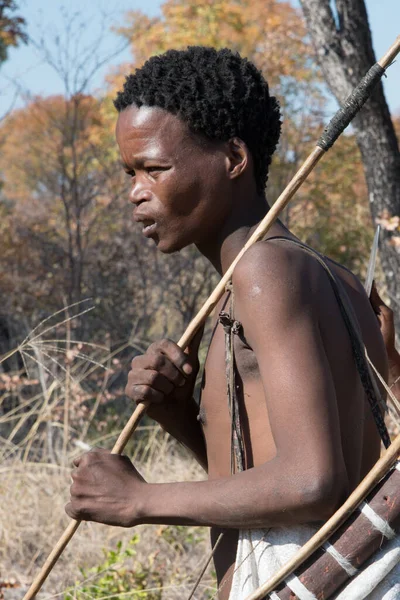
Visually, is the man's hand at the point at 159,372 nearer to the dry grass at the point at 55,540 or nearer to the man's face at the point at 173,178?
the man's face at the point at 173,178

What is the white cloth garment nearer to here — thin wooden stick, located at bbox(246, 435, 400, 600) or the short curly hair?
thin wooden stick, located at bbox(246, 435, 400, 600)

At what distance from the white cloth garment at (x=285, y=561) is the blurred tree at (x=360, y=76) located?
12.7 feet

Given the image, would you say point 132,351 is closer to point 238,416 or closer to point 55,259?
point 55,259

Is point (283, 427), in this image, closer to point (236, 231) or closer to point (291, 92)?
point (236, 231)

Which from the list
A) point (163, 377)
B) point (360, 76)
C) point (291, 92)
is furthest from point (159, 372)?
point (291, 92)

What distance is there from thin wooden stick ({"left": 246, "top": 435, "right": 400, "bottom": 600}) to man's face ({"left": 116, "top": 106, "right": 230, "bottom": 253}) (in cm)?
65

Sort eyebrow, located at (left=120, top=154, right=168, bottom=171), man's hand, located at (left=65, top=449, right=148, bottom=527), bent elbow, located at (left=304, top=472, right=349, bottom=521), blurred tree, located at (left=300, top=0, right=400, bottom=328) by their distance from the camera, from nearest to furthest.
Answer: bent elbow, located at (left=304, top=472, right=349, bottom=521) < man's hand, located at (left=65, top=449, right=148, bottom=527) < eyebrow, located at (left=120, top=154, right=168, bottom=171) < blurred tree, located at (left=300, top=0, right=400, bottom=328)

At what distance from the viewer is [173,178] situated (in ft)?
5.95

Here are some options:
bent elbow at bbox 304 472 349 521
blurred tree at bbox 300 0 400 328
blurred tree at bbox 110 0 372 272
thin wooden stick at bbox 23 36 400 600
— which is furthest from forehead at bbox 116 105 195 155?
blurred tree at bbox 110 0 372 272

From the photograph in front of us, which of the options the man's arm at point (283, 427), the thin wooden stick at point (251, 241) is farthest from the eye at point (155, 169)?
the man's arm at point (283, 427)

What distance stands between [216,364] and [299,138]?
9.44 meters

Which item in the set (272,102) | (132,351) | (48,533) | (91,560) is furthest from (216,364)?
(132,351)

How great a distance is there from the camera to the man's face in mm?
1818

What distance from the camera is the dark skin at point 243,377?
1.48 metres
